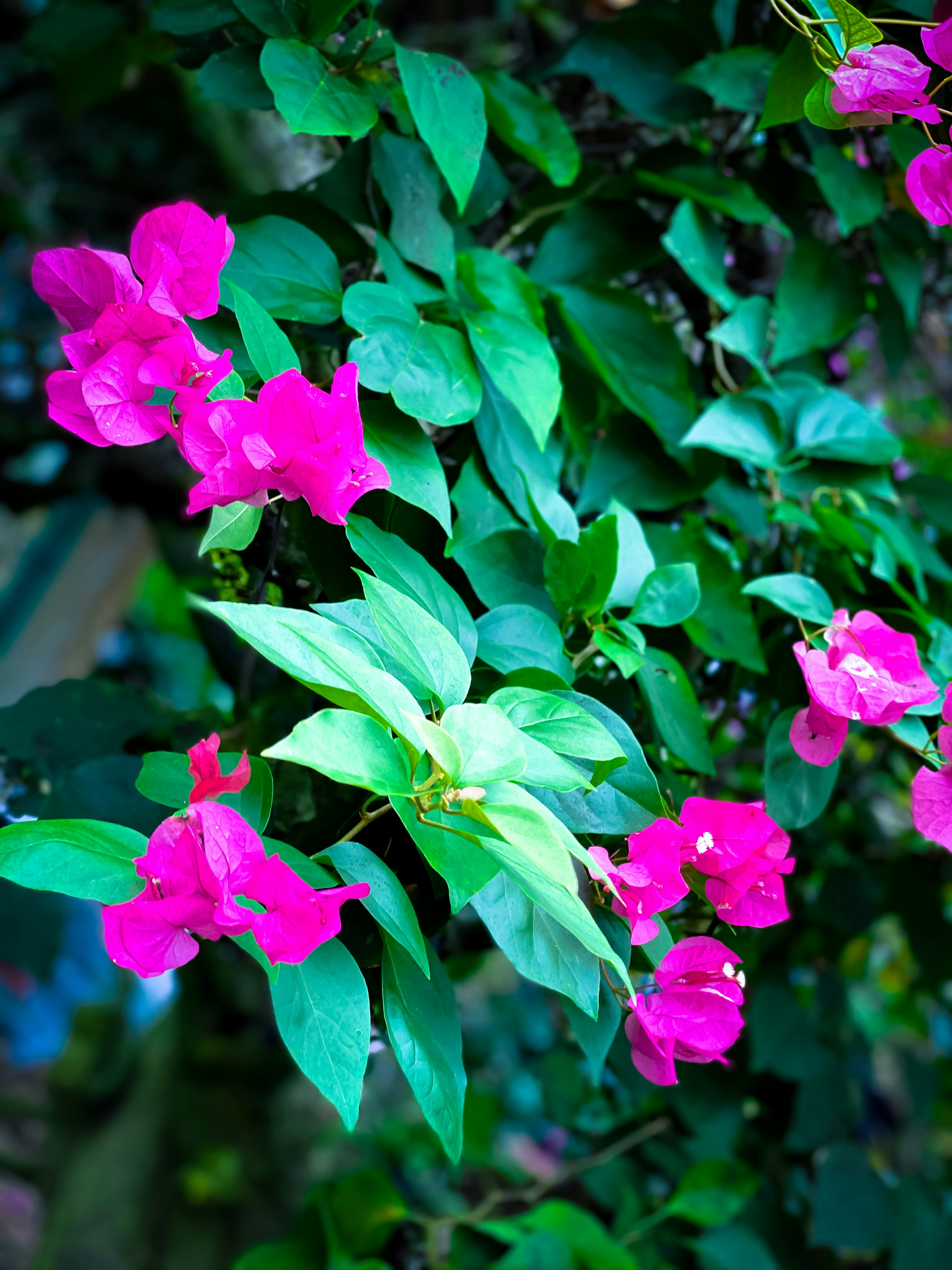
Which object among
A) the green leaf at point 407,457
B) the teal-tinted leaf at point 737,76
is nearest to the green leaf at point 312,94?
the green leaf at point 407,457

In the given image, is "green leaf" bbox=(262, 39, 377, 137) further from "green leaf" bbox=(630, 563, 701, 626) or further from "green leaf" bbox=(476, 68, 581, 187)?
"green leaf" bbox=(630, 563, 701, 626)

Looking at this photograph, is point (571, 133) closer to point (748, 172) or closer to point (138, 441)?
point (748, 172)

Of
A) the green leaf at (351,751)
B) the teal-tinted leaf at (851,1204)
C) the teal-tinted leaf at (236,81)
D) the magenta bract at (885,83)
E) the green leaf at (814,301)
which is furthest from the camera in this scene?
the teal-tinted leaf at (851,1204)

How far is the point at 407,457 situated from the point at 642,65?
40 cm

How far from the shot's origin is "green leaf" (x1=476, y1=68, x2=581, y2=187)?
536 mm

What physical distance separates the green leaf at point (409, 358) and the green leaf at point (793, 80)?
202 millimetres

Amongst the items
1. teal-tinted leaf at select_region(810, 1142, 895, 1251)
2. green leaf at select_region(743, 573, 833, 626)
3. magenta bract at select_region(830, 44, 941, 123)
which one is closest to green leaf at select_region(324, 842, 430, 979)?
green leaf at select_region(743, 573, 833, 626)

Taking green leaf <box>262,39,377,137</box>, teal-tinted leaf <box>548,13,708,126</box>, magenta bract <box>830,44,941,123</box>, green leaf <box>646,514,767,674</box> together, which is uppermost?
magenta bract <box>830,44,941,123</box>

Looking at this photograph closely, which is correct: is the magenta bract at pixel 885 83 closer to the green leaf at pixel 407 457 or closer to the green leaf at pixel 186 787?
the green leaf at pixel 407 457

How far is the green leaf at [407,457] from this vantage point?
39 centimetres

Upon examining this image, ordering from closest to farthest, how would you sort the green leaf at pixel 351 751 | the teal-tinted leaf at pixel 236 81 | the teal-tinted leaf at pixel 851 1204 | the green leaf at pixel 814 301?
the green leaf at pixel 351 751
the teal-tinted leaf at pixel 236 81
the green leaf at pixel 814 301
the teal-tinted leaf at pixel 851 1204

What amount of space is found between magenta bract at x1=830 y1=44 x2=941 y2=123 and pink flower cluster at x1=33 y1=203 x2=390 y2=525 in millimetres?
243

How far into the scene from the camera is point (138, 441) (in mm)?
334

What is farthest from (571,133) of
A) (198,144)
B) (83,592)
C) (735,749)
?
(198,144)
